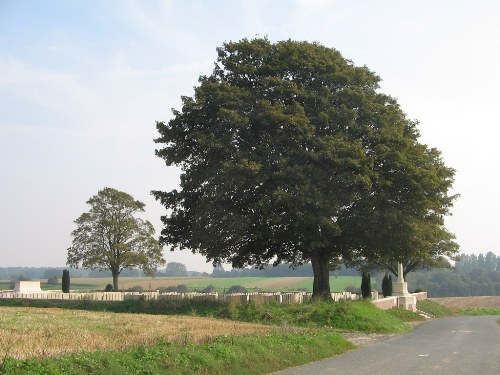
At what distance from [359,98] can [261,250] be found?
1093 centimetres

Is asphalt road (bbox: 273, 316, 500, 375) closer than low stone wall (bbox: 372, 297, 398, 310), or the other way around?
asphalt road (bbox: 273, 316, 500, 375)

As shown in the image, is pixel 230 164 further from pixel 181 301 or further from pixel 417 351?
pixel 417 351

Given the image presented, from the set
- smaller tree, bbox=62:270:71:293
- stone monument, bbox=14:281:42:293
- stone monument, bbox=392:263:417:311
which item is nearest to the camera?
stone monument, bbox=392:263:417:311

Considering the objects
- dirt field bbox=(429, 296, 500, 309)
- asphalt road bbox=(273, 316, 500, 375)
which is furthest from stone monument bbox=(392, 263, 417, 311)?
asphalt road bbox=(273, 316, 500, 375)

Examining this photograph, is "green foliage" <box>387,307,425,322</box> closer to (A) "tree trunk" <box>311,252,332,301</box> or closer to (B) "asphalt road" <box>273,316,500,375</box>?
(A) "tree trunk" <box>311,252,332,301</box>

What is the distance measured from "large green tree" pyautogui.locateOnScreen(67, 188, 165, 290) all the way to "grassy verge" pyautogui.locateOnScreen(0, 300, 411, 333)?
87.1 ft

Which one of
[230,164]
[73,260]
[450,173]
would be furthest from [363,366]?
[73,260]

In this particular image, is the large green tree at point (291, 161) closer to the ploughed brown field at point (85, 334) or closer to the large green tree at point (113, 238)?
the ploughed brown field at point (85, 334)

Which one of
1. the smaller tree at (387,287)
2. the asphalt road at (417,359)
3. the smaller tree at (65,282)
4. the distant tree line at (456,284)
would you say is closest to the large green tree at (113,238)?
the smaller tree at (65,282)

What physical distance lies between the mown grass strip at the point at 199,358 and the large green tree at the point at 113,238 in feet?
146

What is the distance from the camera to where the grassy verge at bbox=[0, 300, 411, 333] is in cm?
2955

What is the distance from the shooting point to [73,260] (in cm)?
6303

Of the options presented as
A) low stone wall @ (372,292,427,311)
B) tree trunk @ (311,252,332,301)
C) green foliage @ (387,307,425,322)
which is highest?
A: tree trunk @ (311,252,332,301)

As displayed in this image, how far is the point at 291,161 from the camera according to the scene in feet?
108
